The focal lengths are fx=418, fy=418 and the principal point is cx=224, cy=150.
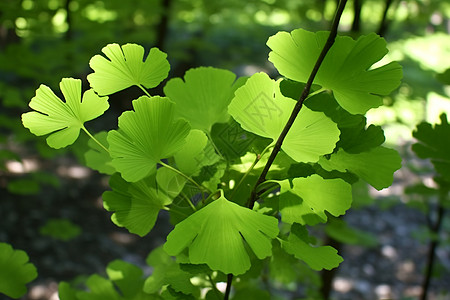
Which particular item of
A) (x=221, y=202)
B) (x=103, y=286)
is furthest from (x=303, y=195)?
(x=103, y=286)

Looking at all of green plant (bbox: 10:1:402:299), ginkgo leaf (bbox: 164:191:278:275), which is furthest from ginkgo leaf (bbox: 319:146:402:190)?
ginkgo leaf (bbox: 164:191:278:275)

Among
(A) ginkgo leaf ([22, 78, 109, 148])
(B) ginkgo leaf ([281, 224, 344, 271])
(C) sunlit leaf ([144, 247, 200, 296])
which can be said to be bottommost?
(C) sunlit leaf ([144, 247, 200, 296])

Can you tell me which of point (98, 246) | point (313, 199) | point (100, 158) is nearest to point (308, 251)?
point (313, 199)

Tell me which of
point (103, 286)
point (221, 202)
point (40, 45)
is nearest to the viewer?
point (221, 202)

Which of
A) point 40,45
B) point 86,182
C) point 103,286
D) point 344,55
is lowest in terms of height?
point 86,182

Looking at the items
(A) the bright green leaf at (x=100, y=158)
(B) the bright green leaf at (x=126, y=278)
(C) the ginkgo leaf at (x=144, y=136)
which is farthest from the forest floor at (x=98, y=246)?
(C) the ginkgo leaf at (x=144, y=136)

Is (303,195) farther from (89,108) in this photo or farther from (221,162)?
(89,108)

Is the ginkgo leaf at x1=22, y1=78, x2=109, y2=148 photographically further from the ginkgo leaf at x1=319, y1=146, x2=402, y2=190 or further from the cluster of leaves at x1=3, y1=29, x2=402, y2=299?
the ginkgo leaf at x1=319, y1=146, x2=402, y2=190

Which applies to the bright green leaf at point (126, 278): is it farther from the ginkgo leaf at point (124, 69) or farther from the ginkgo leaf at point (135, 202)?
the ginkgo leaf at point (124, 69)
